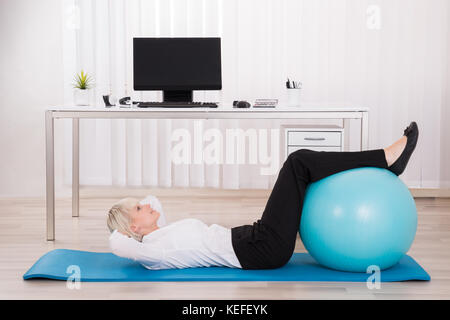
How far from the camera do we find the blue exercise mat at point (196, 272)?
8.75ft

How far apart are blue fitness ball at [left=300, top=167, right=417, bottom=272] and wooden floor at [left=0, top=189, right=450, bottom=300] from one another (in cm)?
13

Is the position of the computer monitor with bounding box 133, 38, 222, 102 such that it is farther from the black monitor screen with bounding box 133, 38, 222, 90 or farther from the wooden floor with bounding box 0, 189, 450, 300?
the wooden floor with bounding box 0, 189, 450, 300

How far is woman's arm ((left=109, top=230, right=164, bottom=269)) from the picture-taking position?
2.58 metres

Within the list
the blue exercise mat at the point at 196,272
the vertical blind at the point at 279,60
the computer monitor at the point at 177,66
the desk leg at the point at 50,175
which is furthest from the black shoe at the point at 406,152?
the vertical blind at the point at 279,60

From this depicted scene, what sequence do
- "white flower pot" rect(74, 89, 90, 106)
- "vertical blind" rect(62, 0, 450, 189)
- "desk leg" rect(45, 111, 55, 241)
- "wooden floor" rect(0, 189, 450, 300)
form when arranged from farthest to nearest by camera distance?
"vertical blind" rect(62, 0, 450, 189) < "white flower pot" rect(74, 89, 90, 106) < "desk leg" rect(45, 111, 55, 241) < "wooden floor" rect(0, 189, 450, 300)

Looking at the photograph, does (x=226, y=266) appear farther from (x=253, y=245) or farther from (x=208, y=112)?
(x=208, y=112)

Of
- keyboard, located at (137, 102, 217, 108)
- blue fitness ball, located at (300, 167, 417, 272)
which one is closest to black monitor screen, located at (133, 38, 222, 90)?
keyboard, located at (137, 102, 217, 108)

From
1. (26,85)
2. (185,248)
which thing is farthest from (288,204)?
(26,85)

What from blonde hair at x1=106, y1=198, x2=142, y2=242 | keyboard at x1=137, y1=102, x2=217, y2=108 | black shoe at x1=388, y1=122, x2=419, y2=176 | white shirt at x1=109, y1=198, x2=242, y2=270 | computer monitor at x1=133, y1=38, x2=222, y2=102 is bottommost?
white shirt at x1=109, y1=198, x2=242, y2=270

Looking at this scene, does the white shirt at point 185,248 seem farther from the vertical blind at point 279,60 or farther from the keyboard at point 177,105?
the vertical blind at point 279,60

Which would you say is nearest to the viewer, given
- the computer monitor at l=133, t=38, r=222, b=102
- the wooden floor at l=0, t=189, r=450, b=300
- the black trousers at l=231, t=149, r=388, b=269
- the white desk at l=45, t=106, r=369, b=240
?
the wooden floor at l=0, t=189, r=450, b=300

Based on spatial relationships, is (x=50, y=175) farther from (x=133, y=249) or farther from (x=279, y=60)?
(x=279, y=60)

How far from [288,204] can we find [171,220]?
61.4 inches

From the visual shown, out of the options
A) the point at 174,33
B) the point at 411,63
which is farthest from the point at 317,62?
the point at 174,33
